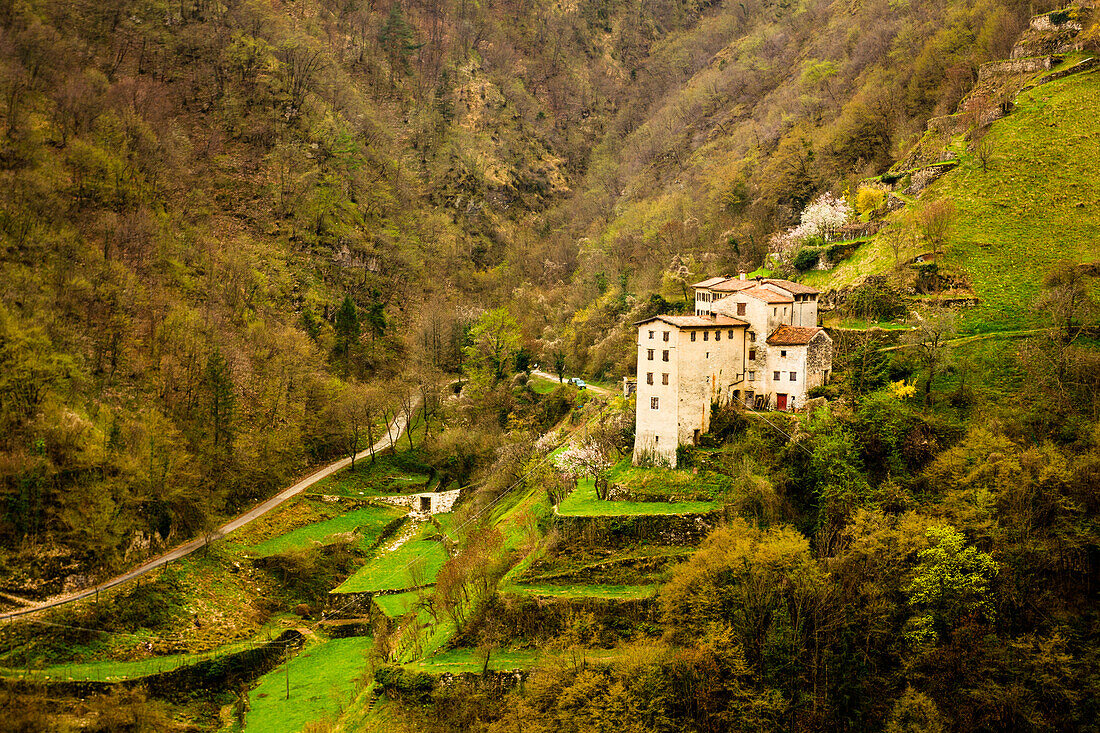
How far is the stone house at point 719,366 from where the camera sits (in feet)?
164

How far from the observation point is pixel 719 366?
5109 cm

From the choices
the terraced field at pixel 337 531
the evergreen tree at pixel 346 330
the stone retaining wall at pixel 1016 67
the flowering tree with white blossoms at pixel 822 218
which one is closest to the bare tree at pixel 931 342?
the flowering tree with white blossoms at pixel 822 218

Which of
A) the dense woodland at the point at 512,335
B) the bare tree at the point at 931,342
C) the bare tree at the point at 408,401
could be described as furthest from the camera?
the bare tree at the point at 408,401

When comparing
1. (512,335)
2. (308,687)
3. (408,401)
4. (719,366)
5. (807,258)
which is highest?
(807,258)

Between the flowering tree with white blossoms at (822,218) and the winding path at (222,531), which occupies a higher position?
the flowering tree with white blossoms at (822,218)

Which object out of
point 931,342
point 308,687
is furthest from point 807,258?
point 308,687

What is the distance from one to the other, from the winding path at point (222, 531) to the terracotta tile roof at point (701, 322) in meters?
35.6

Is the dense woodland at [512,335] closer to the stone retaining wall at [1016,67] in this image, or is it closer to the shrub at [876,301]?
the shrub at [876,301]

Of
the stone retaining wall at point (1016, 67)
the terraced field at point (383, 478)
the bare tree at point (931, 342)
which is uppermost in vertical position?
the stone retaining wall at point (1016, 67)

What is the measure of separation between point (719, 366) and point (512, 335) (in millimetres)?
38116

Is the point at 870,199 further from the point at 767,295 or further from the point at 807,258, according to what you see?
the point at 767,295

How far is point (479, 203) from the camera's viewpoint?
133 metres

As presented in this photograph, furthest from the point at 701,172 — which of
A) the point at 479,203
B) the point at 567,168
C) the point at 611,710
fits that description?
the point at 611,710

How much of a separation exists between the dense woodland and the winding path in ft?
3.18
